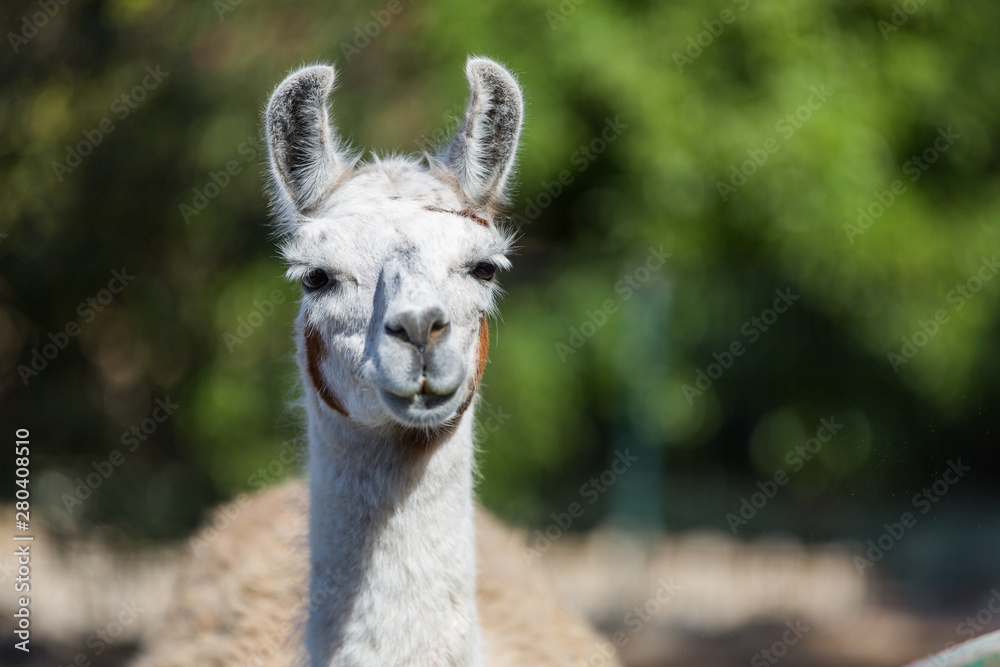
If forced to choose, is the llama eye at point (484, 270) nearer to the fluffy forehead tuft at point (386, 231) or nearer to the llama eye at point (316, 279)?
the fluffy forehead tuft at point (386, 231)

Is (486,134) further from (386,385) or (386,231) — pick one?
(386,385)

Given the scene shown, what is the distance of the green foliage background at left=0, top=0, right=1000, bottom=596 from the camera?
6488 millimetres

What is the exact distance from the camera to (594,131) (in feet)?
23.3

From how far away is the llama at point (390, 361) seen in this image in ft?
7.25

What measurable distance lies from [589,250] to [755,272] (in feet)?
4.47

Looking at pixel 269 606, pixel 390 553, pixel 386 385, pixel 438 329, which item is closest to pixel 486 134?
pixel 438 329

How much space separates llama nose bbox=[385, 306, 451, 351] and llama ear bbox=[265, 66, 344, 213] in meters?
0.67

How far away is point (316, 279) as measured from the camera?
7.93ft

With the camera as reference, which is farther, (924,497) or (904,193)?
(924,497)

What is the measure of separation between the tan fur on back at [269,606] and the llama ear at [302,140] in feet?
3.49

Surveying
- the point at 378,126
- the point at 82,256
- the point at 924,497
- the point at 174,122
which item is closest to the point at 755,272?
the point at 924,497

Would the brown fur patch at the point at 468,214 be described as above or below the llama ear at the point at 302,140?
above

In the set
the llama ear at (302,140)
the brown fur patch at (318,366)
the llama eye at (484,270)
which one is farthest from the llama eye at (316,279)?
the llama eye at (484,270)

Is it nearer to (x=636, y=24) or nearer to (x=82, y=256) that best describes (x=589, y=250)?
(x=636, y=24)
